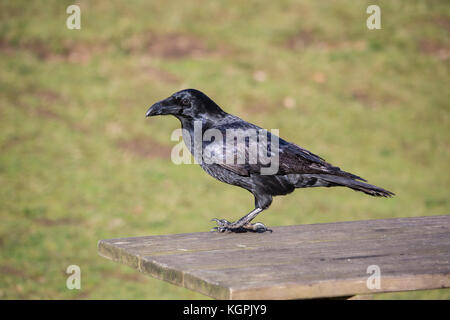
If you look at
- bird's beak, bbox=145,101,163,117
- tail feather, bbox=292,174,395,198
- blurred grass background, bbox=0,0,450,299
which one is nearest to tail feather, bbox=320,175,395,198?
tail feather, bbox=292,174,395,198

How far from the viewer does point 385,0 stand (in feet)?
50.2

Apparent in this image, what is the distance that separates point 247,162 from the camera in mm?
4547

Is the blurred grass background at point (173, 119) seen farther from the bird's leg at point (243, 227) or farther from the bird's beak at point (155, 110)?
the bird's beak at point (155, 110)

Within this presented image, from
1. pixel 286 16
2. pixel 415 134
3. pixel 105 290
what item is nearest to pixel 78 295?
pixel 105 290

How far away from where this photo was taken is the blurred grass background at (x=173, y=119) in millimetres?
8766

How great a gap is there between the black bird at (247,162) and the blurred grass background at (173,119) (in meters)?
3.01

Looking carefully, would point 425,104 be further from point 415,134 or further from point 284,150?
point 284,150

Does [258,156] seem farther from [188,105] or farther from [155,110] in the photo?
[155,110]

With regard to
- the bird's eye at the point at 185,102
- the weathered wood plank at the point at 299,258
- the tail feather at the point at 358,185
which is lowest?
the weathered wood plank at the point at 299,258

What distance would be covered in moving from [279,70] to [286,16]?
2.11 metres

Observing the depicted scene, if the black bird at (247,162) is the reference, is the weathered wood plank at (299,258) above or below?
below

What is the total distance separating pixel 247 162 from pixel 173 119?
7415mm

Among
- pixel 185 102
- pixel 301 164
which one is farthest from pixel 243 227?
pixel 185 102

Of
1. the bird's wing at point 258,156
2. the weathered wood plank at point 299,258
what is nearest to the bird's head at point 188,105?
the bird's wing at point 258,156
